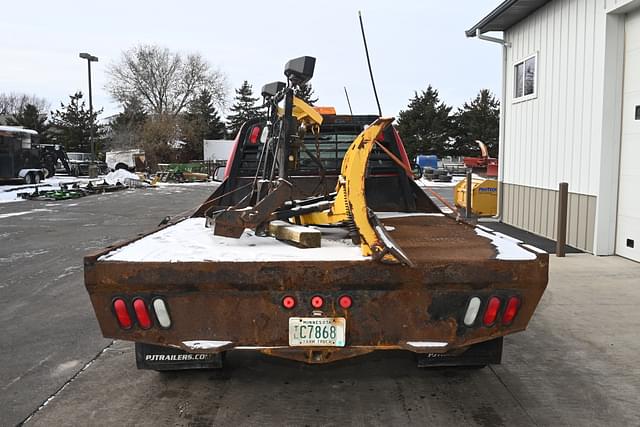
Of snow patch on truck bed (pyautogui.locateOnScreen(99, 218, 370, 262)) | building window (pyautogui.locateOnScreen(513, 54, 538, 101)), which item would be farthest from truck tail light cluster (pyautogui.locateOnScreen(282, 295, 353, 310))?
building window (pyautogui.locateOnScreen(513, 54, 538, 101))

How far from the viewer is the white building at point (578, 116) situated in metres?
8.43

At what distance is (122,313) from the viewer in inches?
122

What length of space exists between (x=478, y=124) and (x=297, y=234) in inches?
2052

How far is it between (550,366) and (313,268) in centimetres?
242

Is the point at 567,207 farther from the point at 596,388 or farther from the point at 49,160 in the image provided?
the point at 49,160

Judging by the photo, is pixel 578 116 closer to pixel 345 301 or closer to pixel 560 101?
pixel 560 101

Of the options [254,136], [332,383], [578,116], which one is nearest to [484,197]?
[578,116]

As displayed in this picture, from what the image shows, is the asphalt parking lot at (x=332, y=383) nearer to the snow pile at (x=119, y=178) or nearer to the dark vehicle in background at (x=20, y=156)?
the dark vehicle in background at (x=20, y=156)

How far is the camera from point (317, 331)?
10.2 feet

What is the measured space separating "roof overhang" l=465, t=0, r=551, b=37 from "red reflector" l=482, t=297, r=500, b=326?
9.14m

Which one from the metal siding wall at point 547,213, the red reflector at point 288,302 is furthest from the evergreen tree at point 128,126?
the red reflector at point 288,302

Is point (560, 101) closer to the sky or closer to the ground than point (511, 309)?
closer to the sky

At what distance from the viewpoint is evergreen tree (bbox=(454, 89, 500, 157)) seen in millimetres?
52406

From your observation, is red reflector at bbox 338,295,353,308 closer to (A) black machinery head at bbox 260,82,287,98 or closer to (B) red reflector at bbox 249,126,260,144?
(A) black machinery head at bbox 260,82,287,98
